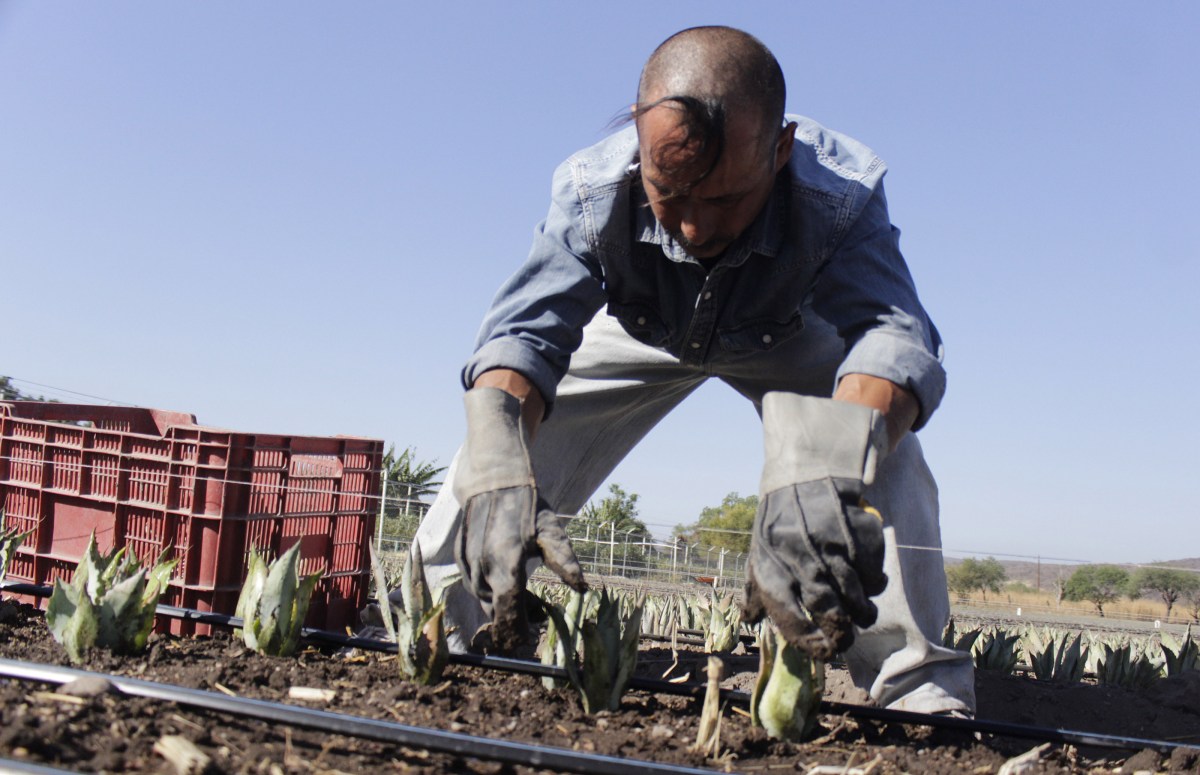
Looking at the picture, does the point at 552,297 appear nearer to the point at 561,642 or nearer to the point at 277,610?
the point at 561,642

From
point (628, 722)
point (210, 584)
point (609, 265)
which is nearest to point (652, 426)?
point (609, 265)

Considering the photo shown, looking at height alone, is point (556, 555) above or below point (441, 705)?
above

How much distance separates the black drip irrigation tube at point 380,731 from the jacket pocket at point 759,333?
1612mm

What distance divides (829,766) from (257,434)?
2.38 m

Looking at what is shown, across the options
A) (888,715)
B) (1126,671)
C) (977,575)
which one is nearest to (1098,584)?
(977,575)

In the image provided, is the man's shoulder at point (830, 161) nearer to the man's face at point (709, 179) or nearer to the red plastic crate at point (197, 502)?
the man's face at point (709, 179)

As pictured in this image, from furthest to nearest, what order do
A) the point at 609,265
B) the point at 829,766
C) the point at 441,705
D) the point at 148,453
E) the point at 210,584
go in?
the point at 148,453 → the point at 210,584 → the point at 609,265 → the point at 441,705 → the point at 829,766

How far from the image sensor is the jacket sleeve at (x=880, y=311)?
2236mm

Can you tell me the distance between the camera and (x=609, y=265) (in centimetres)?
278

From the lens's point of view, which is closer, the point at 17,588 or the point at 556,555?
the point at 556,555

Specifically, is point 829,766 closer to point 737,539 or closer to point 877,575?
point 877,575

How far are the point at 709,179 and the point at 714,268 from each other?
456 mm

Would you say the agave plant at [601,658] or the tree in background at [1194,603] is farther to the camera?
the tree in background at [1194,603]

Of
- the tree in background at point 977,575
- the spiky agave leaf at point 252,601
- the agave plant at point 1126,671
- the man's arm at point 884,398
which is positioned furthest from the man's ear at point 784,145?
the tree in background at point 977,575
